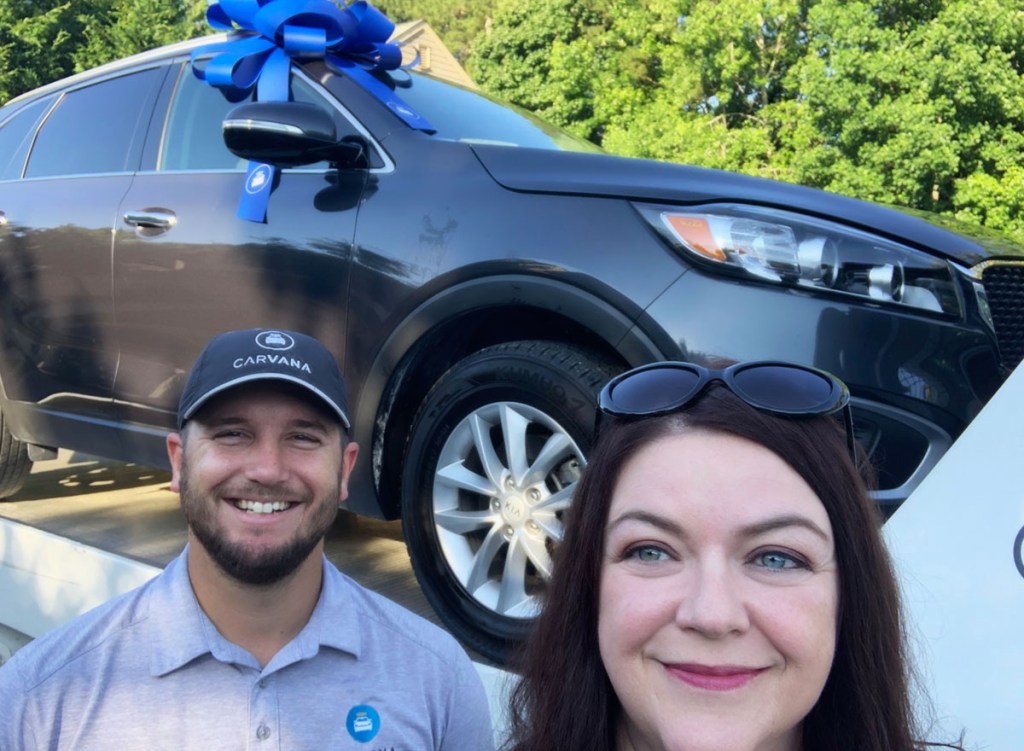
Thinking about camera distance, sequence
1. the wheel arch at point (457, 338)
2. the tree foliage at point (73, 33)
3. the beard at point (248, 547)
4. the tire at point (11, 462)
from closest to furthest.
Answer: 1. the beard at point (248, 547)
2. the wheel arch at point (457, 338)
3. the tire at point (11, 462)
4. the tree foliage at point (73, 33)

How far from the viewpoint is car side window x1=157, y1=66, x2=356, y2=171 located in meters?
3.34

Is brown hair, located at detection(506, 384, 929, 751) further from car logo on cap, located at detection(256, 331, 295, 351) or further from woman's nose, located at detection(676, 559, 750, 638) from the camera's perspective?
car logo on cap, located at detection(256, 331, 295, 351)

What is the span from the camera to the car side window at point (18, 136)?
4168 mm

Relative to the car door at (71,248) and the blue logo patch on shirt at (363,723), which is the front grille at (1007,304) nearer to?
the blue logo patch on shirt at (363,723)

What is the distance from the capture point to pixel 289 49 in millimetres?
3186

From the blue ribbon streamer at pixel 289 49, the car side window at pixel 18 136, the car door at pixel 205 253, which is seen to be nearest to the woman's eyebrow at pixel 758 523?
the car door at pixel 205 253

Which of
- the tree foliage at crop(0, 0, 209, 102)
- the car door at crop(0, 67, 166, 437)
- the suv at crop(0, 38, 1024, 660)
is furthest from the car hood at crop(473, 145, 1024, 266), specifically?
the tree foliage at crop(0, 0, 209, 102)

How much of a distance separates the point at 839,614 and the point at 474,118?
2423 mm

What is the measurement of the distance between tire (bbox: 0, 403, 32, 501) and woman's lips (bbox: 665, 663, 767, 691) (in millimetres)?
3752

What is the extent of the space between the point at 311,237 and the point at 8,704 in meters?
1.75

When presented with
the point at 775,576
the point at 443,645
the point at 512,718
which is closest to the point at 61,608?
the point at 443,645

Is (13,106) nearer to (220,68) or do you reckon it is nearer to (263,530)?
(220,68)

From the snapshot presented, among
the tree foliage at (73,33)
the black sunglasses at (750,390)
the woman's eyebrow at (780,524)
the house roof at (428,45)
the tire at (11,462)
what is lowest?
the tire at (11,462)

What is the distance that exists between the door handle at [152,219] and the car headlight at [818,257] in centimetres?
187
